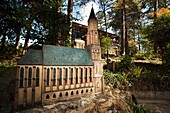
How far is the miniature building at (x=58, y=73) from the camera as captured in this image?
436 cm

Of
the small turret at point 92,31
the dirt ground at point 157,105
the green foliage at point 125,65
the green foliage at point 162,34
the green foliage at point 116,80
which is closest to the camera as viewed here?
the small turret at point 92,31

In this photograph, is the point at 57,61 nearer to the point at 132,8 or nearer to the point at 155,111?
the point at 155,111

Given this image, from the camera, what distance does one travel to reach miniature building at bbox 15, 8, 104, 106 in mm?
4363

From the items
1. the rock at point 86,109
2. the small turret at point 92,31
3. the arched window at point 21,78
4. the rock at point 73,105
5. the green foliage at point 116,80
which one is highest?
the small turret at point 92,31

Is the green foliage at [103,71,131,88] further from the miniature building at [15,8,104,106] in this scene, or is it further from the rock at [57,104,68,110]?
the rock at [57,104,68,110]

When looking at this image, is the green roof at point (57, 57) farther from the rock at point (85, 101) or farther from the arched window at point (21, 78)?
the rock at point (85, 101)

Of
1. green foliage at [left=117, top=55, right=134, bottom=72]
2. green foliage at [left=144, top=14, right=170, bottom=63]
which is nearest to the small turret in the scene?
green foliage at [left=117, top=55, right=134, bottom=72]

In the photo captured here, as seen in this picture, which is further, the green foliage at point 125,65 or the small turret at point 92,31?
the green foliage at point 125,65

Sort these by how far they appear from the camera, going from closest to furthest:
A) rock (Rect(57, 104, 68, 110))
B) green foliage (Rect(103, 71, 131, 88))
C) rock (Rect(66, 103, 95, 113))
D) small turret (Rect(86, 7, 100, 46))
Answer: rock (Rect(57, 104, 68, 110))
rock (Rect(66, 103, 95, 113))
small turret (Rect(86, 7, 100, 46))
green foliage (Rect(103, 71, 131, 88))

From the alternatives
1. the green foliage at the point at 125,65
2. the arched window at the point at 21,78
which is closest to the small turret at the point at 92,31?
the arched window at the point at 21,78

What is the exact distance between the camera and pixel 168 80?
8445mm

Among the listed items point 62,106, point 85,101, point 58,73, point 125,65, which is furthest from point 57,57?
point 125,65

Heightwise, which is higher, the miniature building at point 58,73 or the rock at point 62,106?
the miniature building at point 58,73

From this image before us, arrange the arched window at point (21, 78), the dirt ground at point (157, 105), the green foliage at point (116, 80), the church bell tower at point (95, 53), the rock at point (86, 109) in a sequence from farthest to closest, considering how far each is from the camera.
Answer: the green foliage at point (116, 80) → the dirt ground at point (157, 105) → the church bell tower at point (95, 53) → the rock at point (86, 109) → the arched window at point (21, 78)
